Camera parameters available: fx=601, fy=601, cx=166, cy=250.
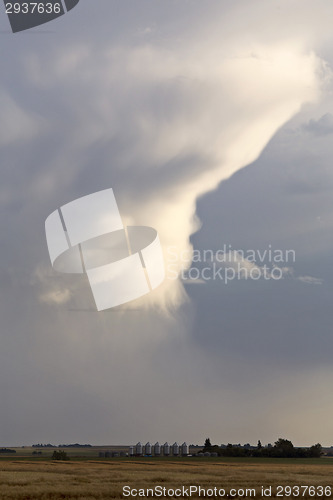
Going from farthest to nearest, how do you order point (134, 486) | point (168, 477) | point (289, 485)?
point (168, 477)
point (289, 485)
point (134, 486)

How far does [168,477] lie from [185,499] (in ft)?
65.2

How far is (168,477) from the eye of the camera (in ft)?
244

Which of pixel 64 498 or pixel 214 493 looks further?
pixel 214 493

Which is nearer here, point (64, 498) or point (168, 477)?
point (64, 498)

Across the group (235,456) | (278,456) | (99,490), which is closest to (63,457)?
(235,456)

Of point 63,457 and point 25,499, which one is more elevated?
point 25,499

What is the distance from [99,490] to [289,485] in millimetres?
22684

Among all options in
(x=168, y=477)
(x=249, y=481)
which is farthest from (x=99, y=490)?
(x=249, y=481)

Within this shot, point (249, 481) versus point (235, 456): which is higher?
point (249, 481)

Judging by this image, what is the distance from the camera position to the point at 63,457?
193 m

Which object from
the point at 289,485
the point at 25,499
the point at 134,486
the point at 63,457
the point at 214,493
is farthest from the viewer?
the point at 63,457

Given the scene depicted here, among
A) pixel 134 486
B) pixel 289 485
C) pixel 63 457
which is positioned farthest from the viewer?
pixel 63 457

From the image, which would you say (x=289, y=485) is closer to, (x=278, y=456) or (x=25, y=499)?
(x=25, y=499)

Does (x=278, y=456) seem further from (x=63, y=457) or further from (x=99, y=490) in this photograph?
(x=99, y=490)
